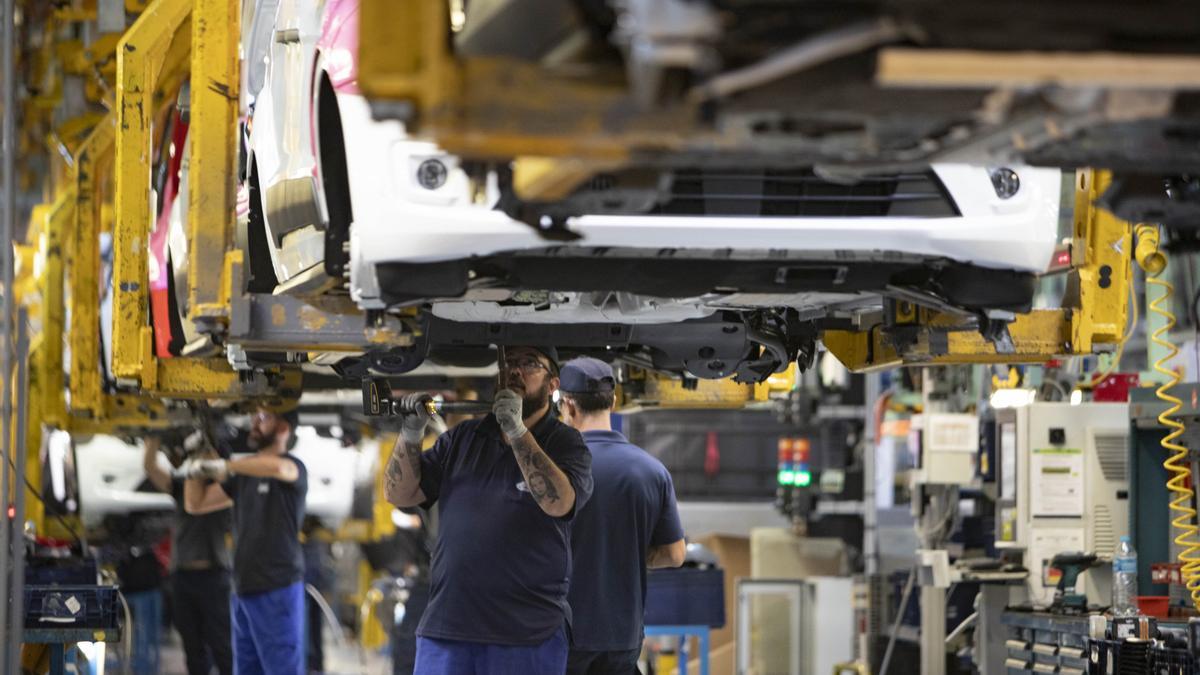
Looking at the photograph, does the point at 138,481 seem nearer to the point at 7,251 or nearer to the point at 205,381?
the point at 205,381

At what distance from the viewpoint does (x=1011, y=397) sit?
36.9 ft

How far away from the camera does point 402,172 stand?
4.96 metres

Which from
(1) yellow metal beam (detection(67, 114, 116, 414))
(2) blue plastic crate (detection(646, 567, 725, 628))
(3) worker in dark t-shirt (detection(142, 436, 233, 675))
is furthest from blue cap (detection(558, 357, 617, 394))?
(3) worker in dark t-shirt (detection(142, 436, 233, 675))

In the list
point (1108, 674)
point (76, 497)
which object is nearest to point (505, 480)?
point (1108, 674)

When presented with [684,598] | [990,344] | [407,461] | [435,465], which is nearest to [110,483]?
[684,598]

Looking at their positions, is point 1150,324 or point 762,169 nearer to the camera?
point 762,169

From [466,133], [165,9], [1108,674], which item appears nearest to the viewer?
[466,133]

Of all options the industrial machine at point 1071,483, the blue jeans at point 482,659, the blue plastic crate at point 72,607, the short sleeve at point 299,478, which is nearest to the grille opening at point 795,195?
the blue jeans at point 482,659

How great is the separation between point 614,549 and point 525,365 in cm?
100

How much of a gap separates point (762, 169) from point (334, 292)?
5.71 feet

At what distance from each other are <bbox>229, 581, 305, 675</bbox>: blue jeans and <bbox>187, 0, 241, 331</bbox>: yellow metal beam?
11.9 ft

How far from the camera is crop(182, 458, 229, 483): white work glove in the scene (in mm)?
10234

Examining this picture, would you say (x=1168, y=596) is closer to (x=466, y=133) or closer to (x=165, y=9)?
(x=165, y=9)

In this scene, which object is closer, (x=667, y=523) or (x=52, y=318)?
(x=667, y=523)
